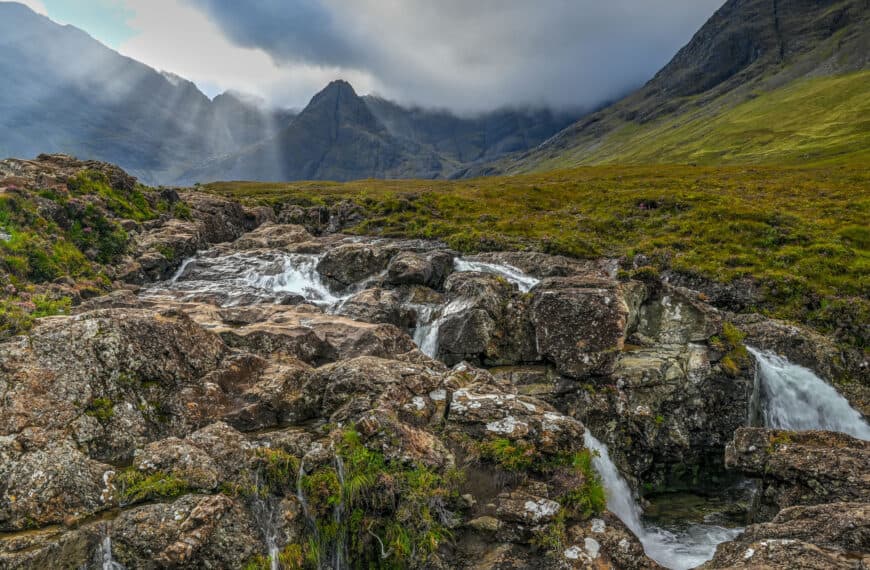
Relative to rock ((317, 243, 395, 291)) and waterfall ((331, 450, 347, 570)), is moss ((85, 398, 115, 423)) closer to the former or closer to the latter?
waterfall ((331, 450, 347, 570))

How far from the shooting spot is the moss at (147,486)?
8.88 meters

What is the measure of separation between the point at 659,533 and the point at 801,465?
5992 mm

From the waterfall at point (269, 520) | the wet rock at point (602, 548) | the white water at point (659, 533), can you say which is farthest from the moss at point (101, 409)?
the white water at point (659, 533)

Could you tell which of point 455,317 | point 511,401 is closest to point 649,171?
point 455,317

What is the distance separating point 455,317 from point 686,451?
1263cm

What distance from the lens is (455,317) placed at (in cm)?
2319

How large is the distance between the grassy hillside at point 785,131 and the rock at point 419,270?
8641 centimetres

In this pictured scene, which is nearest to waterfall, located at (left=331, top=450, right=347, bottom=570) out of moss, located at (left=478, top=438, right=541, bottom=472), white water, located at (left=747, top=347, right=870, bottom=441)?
moss, located at (left=478, top=438, right=541, bottom=472)

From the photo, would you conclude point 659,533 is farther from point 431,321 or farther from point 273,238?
point 273,238

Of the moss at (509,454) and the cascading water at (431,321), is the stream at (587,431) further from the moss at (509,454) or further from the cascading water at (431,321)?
the moss at (509,454)

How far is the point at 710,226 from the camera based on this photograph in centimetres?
3875

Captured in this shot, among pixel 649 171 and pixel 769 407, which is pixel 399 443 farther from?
pixel 649 171

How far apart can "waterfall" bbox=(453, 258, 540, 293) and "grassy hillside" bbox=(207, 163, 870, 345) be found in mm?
5724

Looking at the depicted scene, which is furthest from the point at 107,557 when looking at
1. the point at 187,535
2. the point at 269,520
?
the point at 269,520
